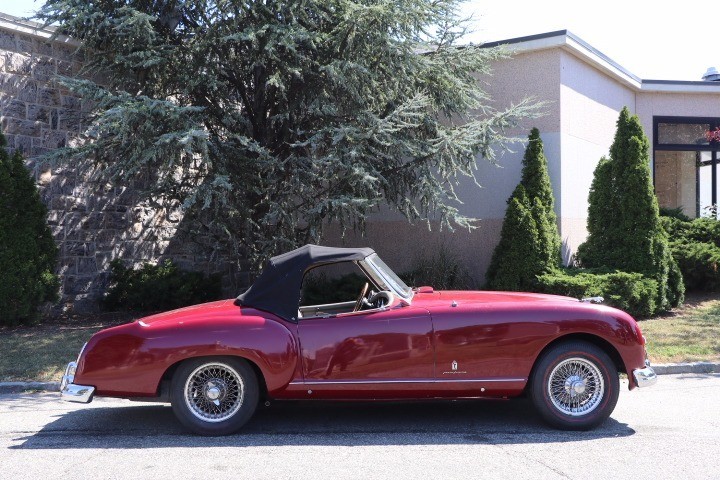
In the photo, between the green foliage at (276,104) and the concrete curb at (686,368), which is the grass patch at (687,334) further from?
the green foliage at (276,104)

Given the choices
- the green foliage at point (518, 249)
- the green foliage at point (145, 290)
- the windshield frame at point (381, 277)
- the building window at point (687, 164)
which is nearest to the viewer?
the windshield frame at point (381, 277)

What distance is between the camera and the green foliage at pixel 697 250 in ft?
44.3

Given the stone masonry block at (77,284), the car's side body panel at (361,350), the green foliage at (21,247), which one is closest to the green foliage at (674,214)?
the car's side body panel at (361,350)

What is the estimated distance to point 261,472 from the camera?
4836 millimetres

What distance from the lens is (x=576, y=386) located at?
19.2ft

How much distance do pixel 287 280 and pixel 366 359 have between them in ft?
3.13

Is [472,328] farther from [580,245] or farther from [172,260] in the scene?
[172,260]

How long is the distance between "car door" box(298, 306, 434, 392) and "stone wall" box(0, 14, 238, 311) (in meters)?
6.22

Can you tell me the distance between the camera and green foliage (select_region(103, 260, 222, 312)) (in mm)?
12734

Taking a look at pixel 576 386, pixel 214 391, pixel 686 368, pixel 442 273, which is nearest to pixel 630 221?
pixel 442 273

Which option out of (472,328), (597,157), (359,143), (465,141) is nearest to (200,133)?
(359,143)

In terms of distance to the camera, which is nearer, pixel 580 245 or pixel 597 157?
pixel 580 245

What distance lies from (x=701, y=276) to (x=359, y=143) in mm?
7701

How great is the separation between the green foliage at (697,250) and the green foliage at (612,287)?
199 cm
